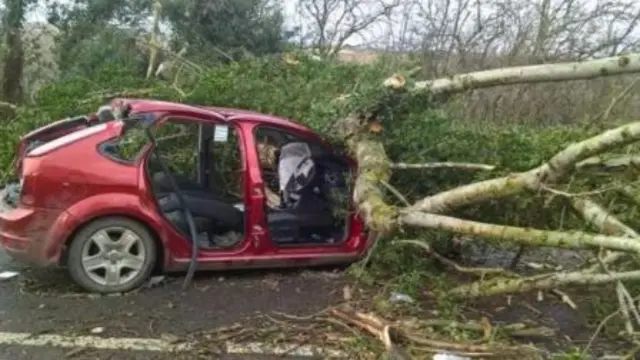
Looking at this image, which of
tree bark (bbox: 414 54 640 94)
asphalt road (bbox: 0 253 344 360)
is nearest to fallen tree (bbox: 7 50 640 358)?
tree bark (bbox: 414 54 640 94)

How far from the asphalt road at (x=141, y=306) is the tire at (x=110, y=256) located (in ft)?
0.35

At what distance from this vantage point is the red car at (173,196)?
16.7 feet

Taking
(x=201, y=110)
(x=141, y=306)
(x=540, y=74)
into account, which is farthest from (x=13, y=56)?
(x=540, y=74)

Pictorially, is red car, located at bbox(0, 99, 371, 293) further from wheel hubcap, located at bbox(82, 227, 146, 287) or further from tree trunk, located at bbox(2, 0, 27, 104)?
tree trunk, located at bbox(2, 0, 27, 104)

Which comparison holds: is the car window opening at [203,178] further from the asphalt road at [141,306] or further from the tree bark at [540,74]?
the tree bark at [540,74]

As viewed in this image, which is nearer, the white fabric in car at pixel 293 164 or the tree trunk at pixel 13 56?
the white fabric in car at pixel 293 164

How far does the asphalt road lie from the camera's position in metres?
4.25

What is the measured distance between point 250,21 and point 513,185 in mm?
11507

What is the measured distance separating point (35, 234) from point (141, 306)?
95 cm

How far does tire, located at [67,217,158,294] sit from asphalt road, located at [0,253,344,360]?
11 centimetres

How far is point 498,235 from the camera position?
4.44 meters

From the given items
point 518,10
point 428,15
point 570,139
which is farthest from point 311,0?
point 570,139

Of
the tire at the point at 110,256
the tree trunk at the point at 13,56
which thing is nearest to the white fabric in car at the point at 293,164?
the tire at the point at 110,256

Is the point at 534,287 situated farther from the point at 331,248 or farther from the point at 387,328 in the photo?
the point at 331,248
